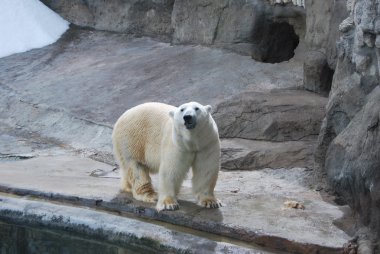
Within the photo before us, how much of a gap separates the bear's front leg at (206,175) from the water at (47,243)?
64 centimetres

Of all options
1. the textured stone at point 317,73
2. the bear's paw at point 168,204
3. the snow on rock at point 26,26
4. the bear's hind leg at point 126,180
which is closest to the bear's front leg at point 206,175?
the bear's paw at point 168,204

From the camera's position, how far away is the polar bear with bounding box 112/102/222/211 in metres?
4.81

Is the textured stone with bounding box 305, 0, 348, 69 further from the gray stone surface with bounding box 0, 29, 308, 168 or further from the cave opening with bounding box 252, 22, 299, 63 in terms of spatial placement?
the cave opening with bounding box 252, 22, 299, 63

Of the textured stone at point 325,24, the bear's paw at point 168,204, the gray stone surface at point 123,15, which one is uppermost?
the textured stone at point 325,24

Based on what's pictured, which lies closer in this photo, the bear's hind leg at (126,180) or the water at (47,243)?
the water at (47,243)

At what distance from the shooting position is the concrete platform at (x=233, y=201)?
14.2 ft

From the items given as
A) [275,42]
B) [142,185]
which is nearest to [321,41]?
[275,42]

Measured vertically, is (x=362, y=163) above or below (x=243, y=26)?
below

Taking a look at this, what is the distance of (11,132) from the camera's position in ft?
27.7

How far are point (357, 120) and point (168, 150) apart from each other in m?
1.33

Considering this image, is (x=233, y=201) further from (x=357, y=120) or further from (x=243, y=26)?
(x=243, y=26)

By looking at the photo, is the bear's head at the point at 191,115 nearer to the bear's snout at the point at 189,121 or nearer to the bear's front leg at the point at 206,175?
the bear's snout at the point at 189,121

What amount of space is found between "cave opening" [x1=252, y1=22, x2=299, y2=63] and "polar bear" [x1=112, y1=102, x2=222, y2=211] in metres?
3.93

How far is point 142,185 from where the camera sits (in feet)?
17.5
